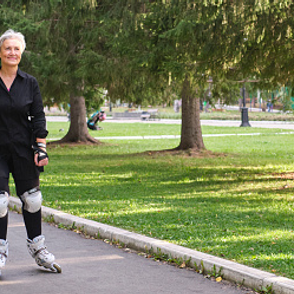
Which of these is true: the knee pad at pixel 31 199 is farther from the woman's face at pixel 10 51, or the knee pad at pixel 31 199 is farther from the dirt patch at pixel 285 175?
the dirt patch at pixel 285 175

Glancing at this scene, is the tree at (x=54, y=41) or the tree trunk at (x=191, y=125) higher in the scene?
the tree at (x=54, y=41)

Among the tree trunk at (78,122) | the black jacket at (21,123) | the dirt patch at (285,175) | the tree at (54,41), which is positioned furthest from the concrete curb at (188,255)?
the tree trunk at (78,122)

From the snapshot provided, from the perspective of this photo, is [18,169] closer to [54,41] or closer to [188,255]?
[188,255]

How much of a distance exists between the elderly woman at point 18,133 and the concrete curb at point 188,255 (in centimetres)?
145

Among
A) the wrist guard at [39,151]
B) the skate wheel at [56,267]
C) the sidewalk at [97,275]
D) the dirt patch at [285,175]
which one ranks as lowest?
the dirt patch at [285,175]

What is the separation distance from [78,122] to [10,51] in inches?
808

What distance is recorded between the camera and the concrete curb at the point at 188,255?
551cm

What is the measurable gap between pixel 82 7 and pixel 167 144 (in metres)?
8.88

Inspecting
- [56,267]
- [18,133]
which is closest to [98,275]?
[56,267]

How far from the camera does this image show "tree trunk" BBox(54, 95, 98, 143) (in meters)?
26.2

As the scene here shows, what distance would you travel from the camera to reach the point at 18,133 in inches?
235

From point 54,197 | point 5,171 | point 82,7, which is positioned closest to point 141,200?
point 54,197

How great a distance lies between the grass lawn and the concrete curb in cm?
25

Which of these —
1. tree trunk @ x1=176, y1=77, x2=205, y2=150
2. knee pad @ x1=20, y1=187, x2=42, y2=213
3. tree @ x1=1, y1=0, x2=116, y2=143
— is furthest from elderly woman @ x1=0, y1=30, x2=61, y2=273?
tree trunk @ x1=176, y1=77, x2=205, y2=150
